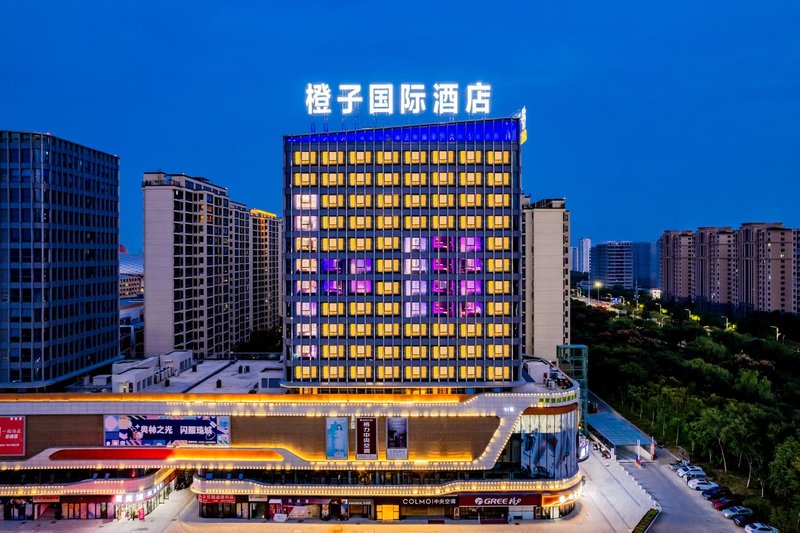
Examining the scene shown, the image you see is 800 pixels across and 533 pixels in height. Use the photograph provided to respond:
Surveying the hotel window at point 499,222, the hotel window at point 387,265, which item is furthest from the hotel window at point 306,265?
the hotel window at point 499,222

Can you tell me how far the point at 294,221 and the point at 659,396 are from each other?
168ft

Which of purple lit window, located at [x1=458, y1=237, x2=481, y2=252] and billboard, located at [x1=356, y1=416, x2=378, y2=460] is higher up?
purple lit window, located at [x1=458, y1=237, x2=481, y2=252]

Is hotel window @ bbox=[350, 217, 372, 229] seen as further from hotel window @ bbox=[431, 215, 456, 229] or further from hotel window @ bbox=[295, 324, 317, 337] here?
hotel window @ bbox=[295, 324, 317, 337]

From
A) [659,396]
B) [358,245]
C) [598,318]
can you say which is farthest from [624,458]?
[598,318]

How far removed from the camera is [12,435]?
4647cm

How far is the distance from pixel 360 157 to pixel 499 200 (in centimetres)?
1400

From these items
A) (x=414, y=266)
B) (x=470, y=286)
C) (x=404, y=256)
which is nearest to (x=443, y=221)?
(x=404, y=256)

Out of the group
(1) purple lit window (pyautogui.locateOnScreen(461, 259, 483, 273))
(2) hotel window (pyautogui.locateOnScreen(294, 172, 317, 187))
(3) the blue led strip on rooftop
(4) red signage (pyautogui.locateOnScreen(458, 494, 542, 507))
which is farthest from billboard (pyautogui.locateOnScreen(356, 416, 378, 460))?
(3) the blue led strip on rooftop

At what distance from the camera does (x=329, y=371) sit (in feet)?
171

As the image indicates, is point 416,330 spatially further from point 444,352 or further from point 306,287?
point 306,287

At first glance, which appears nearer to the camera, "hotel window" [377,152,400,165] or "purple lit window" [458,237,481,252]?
"hotel window" [377,152,400,165]

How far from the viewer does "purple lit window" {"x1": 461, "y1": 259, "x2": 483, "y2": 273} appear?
173 ft

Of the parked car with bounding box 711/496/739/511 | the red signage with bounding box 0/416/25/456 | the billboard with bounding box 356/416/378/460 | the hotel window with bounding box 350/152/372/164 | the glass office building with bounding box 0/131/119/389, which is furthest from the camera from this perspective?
the glass office building with bounding box 0/131/119/389

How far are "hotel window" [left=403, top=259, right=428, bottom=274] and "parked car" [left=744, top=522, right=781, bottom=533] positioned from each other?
33.8m
